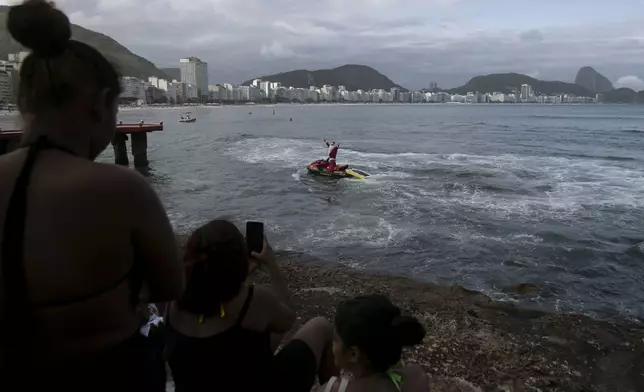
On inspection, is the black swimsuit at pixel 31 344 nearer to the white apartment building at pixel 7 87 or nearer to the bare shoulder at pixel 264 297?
the white apartment building at pixel 7 87

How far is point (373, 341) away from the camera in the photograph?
2.57 meters

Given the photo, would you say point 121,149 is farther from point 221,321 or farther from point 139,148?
point 221,321

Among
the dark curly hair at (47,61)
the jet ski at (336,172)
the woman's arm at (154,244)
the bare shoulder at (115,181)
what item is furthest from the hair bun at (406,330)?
the jet ski at (336,172)

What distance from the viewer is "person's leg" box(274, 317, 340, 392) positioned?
3.05 m

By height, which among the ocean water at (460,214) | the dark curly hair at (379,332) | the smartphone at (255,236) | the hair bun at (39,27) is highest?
the hair bun at (39,27)

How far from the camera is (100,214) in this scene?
1.69m

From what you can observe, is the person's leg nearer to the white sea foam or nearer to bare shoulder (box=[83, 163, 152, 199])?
bare shoulder (box=[83, 163, 152, 199])

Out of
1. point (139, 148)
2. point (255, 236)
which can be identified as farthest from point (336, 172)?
point (255, 236)

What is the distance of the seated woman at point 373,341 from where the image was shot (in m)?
2.58

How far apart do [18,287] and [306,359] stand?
6.60 ft

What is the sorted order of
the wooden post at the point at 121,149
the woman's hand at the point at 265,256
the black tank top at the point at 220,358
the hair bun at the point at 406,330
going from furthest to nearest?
the wooden post at the point at 121,149
the woman's hand at the point at 265,256
the black tank top at the point at 220,358
the hair bun at the point at 406,330

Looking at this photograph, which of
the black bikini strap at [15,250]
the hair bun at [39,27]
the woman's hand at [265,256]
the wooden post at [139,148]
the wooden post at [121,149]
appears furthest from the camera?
the wooden post at [139,148]

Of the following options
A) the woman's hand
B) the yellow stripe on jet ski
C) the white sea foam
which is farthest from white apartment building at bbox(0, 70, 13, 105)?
the yellow stripe on jet ski

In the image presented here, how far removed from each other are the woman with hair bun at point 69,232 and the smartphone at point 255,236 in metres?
1.46
